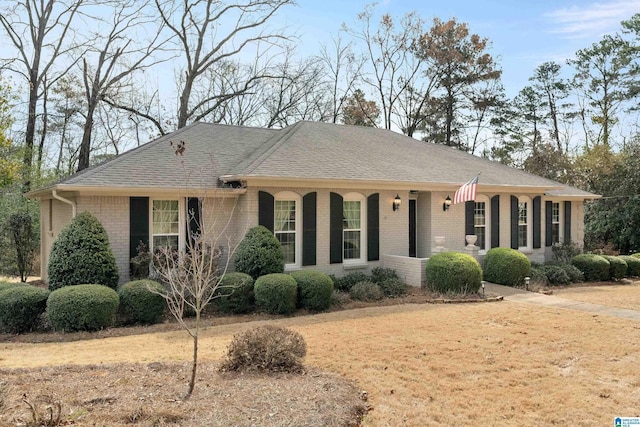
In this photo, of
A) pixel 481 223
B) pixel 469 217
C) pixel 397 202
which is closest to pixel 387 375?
pixel 397 202

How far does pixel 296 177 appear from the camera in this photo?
12188 millimetres

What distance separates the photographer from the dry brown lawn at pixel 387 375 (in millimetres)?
4926

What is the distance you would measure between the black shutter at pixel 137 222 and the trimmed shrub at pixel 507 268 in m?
10.2

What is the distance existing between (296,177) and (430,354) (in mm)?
6410

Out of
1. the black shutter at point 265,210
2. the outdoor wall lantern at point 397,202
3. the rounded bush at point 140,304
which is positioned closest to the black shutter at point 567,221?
the outdoor wall lantern at point 397,202

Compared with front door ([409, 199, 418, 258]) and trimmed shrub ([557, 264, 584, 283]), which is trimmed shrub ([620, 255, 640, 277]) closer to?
trimmed shrub ([557, 264, 584, 283])

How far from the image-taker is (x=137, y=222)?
37.4 feet

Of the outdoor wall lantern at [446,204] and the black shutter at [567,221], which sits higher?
the outdoor wall lantern at [446,204]

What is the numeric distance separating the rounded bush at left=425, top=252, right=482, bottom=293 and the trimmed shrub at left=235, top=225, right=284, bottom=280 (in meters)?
4.19

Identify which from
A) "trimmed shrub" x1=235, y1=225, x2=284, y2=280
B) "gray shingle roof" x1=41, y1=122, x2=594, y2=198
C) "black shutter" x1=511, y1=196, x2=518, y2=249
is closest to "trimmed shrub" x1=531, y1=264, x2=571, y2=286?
"black shutter" x1=511, y1=196, x2=518, y2=249

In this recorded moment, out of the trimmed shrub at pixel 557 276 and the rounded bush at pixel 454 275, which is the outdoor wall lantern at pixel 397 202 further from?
the trimmed shrub at pixel 557 276

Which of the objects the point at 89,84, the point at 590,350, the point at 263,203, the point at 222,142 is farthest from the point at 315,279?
the point at 89,84

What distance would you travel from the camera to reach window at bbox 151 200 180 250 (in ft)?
38.7

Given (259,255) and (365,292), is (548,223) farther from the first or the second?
(259,255)
